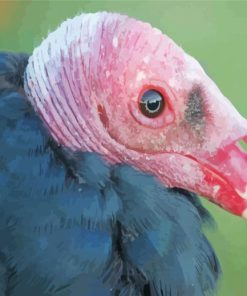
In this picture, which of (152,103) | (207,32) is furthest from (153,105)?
(207,32)

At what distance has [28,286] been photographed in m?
0.55

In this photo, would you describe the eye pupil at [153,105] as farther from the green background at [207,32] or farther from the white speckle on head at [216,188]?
the green background at [207,32]

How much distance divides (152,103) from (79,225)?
112 mm

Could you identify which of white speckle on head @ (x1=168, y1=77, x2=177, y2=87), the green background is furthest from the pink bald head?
the green background

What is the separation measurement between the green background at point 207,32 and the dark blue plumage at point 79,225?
36 cm

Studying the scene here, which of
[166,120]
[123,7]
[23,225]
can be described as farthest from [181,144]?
[123,7]

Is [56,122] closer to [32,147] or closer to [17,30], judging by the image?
[32,147]

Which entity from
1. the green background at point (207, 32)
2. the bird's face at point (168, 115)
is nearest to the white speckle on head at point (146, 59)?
the bird's face at point (168, 115)

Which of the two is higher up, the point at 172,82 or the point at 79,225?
the point at 172,82

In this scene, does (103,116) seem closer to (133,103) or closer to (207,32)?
(133,103)

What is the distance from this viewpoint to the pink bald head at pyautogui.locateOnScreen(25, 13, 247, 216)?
0.60 meters

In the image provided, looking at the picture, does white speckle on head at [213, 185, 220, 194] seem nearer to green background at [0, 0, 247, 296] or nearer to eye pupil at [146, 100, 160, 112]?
eye pupil at [146, 100, 160, 112]

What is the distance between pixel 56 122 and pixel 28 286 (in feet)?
0.41

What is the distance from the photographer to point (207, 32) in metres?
1.01
